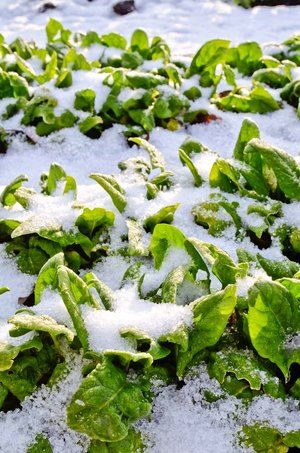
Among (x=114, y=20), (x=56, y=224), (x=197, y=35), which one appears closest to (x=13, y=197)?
(x=56, y=224)

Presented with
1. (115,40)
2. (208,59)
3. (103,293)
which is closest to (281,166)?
(103,293)

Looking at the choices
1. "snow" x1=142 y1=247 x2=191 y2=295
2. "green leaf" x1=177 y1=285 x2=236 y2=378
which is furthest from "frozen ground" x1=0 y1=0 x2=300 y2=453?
"snow" x1=142 y1=247 x2=191 y2=295

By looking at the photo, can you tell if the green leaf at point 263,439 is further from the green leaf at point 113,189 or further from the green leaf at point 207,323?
the green leaf at point 113,189

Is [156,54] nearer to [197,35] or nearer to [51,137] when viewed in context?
[51,137]

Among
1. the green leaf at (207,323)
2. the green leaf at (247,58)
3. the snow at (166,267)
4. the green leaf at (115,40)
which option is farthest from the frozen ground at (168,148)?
the green leaf at (115,40)

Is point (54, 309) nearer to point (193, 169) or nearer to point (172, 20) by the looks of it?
point (193, 169)
